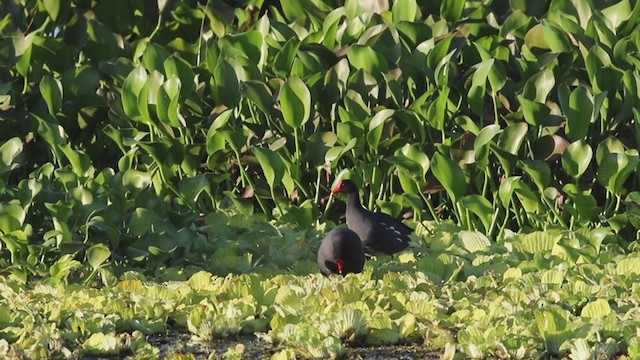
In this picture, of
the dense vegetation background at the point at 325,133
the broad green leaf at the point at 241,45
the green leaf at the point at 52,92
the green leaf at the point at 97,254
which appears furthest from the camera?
the broad green leaf at the point at 241,45

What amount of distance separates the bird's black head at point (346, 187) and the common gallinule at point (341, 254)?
111 cm

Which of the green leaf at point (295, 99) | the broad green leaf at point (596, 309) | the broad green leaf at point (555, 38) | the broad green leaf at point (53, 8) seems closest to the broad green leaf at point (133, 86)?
the green leaf at point (295, 99)

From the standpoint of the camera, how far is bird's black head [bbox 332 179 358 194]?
7.40 m

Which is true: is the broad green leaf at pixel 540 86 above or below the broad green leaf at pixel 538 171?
above

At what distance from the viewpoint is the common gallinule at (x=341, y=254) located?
6113mm

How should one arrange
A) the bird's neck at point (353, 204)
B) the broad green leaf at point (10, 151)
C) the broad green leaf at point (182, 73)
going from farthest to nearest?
the broad green leaf at point (182, 73) < the bird's neck at point (353, 204) < the broad green leaf at point (10, 151)

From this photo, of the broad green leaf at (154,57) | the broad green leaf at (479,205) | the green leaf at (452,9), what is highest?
the green leaf at (452,9)

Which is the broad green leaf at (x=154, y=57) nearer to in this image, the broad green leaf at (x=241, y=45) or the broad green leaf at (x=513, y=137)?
the broad green leaf at (x=241, y=45)

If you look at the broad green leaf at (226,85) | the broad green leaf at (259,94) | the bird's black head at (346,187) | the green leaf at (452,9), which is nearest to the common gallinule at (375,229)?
the bird's black head at (346,187)

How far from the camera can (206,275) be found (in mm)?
6016

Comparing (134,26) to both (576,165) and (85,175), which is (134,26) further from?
(576,165)

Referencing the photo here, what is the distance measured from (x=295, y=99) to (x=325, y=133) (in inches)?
16.3

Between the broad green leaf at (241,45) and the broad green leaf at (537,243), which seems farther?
the broad green leaf at (241,45)

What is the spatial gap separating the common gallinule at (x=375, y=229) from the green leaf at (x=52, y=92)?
215 centimetres
